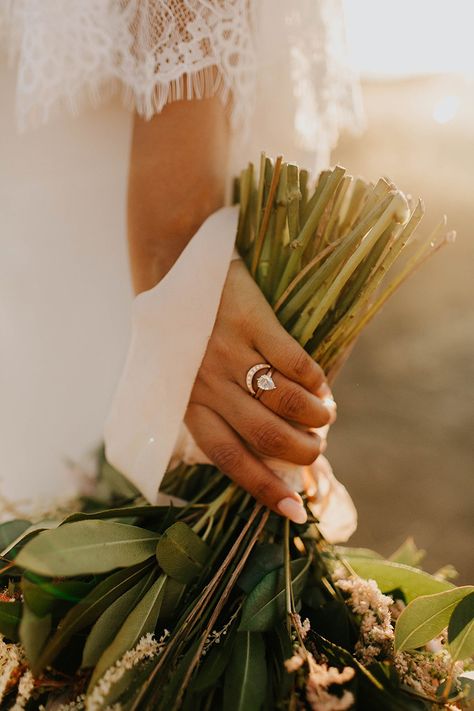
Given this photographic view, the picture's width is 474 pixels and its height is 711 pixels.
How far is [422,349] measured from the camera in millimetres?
3432

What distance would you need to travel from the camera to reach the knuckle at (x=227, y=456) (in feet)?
2.74

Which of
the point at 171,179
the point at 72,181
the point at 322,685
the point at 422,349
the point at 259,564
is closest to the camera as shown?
the point at 322,685

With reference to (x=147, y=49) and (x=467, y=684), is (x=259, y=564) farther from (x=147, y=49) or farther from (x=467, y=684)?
(x=147, y=49)

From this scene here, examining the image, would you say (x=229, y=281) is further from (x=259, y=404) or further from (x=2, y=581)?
(x=2, y=581)

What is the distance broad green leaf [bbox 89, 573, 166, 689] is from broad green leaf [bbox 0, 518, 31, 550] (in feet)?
0.79

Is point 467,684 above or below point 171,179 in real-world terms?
below

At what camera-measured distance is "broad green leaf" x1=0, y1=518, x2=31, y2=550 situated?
825 millimetres

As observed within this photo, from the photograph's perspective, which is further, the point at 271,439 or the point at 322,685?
the point at 271,439

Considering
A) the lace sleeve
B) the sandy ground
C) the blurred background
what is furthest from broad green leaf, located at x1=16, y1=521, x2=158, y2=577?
the sandy ground

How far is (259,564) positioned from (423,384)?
255cm

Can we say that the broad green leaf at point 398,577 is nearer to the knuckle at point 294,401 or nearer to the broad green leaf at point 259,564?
the broad green leaf at point 259,564

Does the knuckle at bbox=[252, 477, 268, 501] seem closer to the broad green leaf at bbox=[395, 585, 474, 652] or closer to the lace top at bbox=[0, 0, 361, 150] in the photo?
the broad green leaf at bbox=[395, 585, 474, 652]

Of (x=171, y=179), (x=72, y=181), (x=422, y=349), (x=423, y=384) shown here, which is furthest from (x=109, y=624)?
(x=422, y=349)

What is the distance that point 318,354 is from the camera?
88 cm
